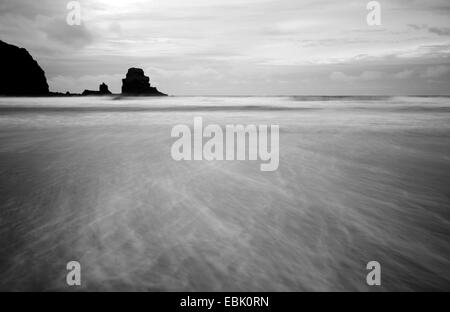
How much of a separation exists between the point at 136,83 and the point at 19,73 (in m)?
39.5

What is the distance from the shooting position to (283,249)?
302 cm

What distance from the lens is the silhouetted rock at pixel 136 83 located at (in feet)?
393

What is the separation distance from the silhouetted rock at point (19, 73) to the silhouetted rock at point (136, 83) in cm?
2896

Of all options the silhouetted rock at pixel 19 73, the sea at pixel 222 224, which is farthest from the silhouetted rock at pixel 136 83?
the sea at pixel 222 224

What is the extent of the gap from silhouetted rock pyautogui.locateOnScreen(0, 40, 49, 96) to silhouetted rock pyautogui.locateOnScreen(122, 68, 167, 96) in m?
29.0

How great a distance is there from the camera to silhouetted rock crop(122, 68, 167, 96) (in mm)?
119750

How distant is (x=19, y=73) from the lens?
336 ft

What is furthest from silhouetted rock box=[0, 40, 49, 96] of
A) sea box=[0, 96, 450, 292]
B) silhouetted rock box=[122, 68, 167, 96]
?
sea box=[0, 96, 450, 292]

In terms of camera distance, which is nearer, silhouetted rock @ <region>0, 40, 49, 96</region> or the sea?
the sea

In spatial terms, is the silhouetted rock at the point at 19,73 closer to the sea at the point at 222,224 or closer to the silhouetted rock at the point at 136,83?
the silhouetted rock at the point at 136,83

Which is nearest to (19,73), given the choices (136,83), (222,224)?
(136,83)

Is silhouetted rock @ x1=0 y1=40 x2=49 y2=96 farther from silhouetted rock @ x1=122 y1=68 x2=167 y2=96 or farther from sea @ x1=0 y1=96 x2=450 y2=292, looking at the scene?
sea @ x1=0 y1=96 x2=450 y2=292

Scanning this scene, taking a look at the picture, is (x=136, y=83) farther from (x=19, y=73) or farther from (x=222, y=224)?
(x=222, y=224)

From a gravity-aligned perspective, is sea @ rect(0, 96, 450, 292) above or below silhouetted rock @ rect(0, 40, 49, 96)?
below
